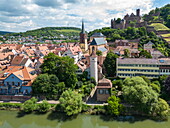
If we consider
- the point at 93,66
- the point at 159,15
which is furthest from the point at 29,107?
the point at 159,15

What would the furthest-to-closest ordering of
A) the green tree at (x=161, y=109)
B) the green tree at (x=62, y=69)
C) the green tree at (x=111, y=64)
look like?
the green tree at (x=111, y=64) → the green tree at (x=62, y=69) → the green tree at (x=161, y=109)

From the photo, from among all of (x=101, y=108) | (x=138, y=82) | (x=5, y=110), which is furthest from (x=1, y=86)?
(x=138, y=82)

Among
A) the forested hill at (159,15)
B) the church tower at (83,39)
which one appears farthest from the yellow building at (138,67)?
the forested hill at (159,15)

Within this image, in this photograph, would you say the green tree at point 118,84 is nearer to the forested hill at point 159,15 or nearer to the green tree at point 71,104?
the green tree at point 71,104

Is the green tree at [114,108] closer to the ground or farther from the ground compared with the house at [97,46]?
closer to the ground

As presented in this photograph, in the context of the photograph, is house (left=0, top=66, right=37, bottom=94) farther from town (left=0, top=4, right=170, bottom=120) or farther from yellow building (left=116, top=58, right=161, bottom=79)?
yellow building (left=116, top=58, right=161, bottom=79)

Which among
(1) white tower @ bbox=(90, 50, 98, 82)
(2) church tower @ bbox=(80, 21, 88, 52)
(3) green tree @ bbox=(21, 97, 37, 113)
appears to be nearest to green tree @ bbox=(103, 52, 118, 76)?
(1) white tower @ bbox=(90, 50, 98, 82)

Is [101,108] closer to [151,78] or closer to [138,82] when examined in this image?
[138,82]
